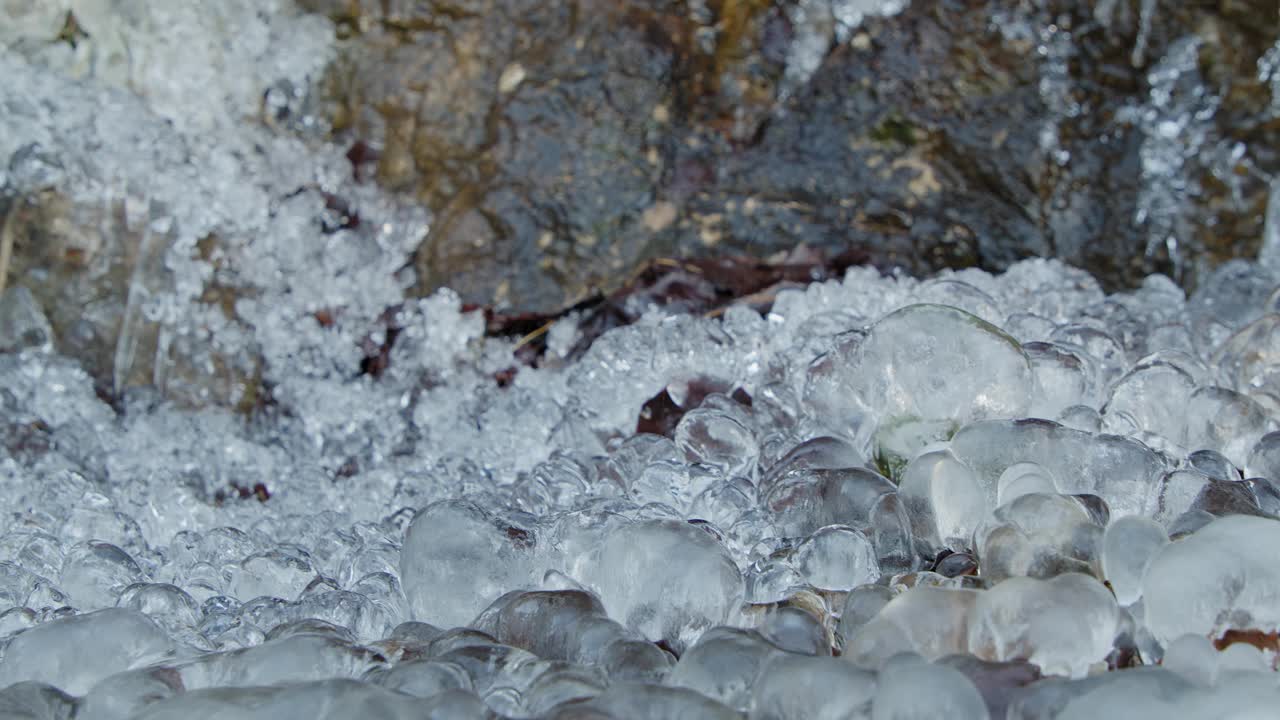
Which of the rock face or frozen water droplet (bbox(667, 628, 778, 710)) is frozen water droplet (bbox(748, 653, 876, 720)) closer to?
frozen water droplet (bbox(667, 628, 778, 710))

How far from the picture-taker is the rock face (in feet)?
7.28

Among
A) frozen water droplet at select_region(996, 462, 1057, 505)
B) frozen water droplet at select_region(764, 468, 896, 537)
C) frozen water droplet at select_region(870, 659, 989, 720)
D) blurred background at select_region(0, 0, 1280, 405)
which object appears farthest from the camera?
blurred background at select_region(0, 0, 1280, 405)

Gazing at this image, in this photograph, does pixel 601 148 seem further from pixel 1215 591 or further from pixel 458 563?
pixel 1215 591

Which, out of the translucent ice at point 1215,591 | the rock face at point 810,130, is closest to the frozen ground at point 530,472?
the translucent ice at point 1215,591

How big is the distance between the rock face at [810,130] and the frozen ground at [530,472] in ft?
0.47

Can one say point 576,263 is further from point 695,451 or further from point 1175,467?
point 1175,467

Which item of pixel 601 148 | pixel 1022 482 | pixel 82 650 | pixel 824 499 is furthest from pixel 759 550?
pixel 601 148

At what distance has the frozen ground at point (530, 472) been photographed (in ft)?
2.52

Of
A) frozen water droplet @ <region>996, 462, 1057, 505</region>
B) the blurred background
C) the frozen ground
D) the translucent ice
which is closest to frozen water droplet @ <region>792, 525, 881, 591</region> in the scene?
the frozen ground

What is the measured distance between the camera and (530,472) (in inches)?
55.2

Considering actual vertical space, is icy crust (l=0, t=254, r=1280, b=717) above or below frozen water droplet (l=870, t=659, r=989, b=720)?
below

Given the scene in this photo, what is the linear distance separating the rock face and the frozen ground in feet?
0.47

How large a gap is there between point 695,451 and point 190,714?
711 mm

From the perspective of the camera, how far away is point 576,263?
2246 mm
